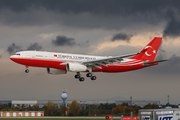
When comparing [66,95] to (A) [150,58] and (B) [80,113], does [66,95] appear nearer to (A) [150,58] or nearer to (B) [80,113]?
(B) [80,113]

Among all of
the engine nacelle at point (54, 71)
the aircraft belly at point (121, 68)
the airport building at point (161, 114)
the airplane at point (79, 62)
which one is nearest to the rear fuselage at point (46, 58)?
the airplane at point (79, 62)

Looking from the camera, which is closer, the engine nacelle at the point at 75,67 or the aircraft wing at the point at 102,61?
the engine nacelle at the point at 75,67

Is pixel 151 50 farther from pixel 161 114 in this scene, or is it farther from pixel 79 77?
pixel 161 114

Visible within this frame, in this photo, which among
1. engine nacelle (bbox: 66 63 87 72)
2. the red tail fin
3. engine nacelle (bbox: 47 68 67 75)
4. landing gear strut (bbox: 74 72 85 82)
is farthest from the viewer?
the red tail fin

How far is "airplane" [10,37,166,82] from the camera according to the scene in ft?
177

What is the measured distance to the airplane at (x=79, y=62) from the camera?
53.9 meters

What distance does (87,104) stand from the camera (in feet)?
477

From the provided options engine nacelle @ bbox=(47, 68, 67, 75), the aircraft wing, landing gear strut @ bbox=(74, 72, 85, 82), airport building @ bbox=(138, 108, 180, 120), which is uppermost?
the aircraft wing

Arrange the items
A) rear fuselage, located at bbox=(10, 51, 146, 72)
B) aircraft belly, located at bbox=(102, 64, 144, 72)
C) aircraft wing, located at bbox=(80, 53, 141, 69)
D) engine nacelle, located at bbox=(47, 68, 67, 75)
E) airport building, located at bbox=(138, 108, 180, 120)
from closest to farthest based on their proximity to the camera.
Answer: airport building, located at bbox=(138, 108, 180, 120) → rear fuselage, located at bbox=(10, 51, 146, 72) → aircraft wing, located at bbox=(80, 53, 141, 69) → engine nacelle, located at bbox=(47, 68, 67, 75) → aircraft belly, located at bbox=(102, 64, 144, 72)

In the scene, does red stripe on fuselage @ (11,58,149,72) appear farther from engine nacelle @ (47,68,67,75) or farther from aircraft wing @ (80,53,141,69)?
engine nacelle @ (47,68,67,75)

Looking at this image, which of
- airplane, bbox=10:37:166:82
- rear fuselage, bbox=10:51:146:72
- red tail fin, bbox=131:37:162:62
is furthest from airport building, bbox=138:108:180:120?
red tail fin, bbox=131:37:162:62

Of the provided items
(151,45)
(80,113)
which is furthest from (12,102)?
(151,45)

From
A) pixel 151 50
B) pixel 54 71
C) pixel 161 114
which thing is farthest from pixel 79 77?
pixel 161 114

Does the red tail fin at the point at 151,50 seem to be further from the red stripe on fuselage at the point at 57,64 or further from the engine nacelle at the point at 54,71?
the engine nacelle at the point at 54,71
